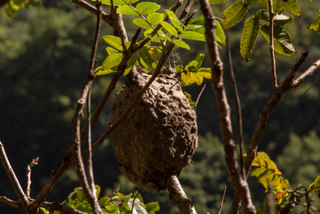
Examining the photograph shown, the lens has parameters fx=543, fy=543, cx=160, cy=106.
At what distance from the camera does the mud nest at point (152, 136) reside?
173 cm

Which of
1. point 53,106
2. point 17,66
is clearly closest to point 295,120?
point 53,106

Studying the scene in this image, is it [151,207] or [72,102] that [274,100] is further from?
[72,102]

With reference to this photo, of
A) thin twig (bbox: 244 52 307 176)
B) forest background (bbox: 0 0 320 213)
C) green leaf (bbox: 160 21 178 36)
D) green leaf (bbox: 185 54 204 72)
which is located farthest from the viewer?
forest background (bbox: 0 0 320 213)

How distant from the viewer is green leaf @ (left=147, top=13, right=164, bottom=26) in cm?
143

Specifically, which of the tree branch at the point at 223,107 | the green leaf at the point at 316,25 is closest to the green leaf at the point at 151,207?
the green leaf at the point at 316,25

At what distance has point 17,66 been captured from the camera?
45781mm

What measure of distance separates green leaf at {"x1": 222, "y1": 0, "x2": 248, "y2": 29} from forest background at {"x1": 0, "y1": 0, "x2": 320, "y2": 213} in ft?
114

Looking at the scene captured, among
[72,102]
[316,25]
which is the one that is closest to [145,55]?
[316,25]

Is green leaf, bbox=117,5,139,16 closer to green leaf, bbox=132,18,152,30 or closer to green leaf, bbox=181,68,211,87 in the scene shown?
green leaf, bbox=132,18,152,30

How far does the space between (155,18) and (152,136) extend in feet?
1.43

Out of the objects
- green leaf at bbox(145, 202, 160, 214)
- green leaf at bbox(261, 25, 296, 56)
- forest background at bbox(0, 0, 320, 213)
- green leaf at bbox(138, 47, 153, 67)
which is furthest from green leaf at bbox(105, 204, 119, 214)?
forest background at bbox(0, 0, 320, 213)

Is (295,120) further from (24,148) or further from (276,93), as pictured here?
(276,93)

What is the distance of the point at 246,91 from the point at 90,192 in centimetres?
4356

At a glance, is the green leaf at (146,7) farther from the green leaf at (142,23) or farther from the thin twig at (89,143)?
the thin twig at (89,143)
